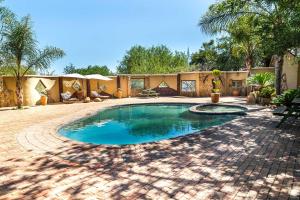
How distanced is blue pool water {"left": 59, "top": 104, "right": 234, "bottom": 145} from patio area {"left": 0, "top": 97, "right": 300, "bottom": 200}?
2.04 m

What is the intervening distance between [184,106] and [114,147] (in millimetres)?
10764

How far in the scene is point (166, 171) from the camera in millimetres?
4191

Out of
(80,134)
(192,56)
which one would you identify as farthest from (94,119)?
(192,56)

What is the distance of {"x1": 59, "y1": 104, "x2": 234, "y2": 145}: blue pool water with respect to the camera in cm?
859

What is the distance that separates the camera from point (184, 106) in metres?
16.0

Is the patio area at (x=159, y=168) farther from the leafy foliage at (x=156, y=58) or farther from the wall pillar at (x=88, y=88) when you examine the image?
the leafy foliage at (x=156, y=58)

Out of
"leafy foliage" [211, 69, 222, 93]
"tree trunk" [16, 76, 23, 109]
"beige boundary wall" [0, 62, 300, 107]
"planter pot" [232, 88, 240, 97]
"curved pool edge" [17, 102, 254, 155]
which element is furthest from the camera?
"planter pot" [232, 88, 240, 97]

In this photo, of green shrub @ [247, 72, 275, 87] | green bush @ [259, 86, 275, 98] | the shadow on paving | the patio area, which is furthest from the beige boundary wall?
the shadow on paving

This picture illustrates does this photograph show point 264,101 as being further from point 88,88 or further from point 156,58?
point 156,58

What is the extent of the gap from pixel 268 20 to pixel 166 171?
1057 cm

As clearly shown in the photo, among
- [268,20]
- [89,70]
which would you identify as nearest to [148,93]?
[268,20]

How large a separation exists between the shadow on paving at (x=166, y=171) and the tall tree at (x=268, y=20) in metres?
3.92

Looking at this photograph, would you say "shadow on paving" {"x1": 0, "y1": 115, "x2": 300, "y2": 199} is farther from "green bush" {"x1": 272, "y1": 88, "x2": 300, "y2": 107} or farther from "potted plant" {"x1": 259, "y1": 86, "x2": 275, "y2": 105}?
"potted plant" {"x1": 259, "y1": 86, "x2": 275, "y2": 105}

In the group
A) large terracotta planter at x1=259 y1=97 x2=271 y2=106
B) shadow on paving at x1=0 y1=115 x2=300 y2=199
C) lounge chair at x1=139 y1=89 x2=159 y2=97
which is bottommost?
shadow on paving at x1=0 y1=115 x2=300 y2=199
